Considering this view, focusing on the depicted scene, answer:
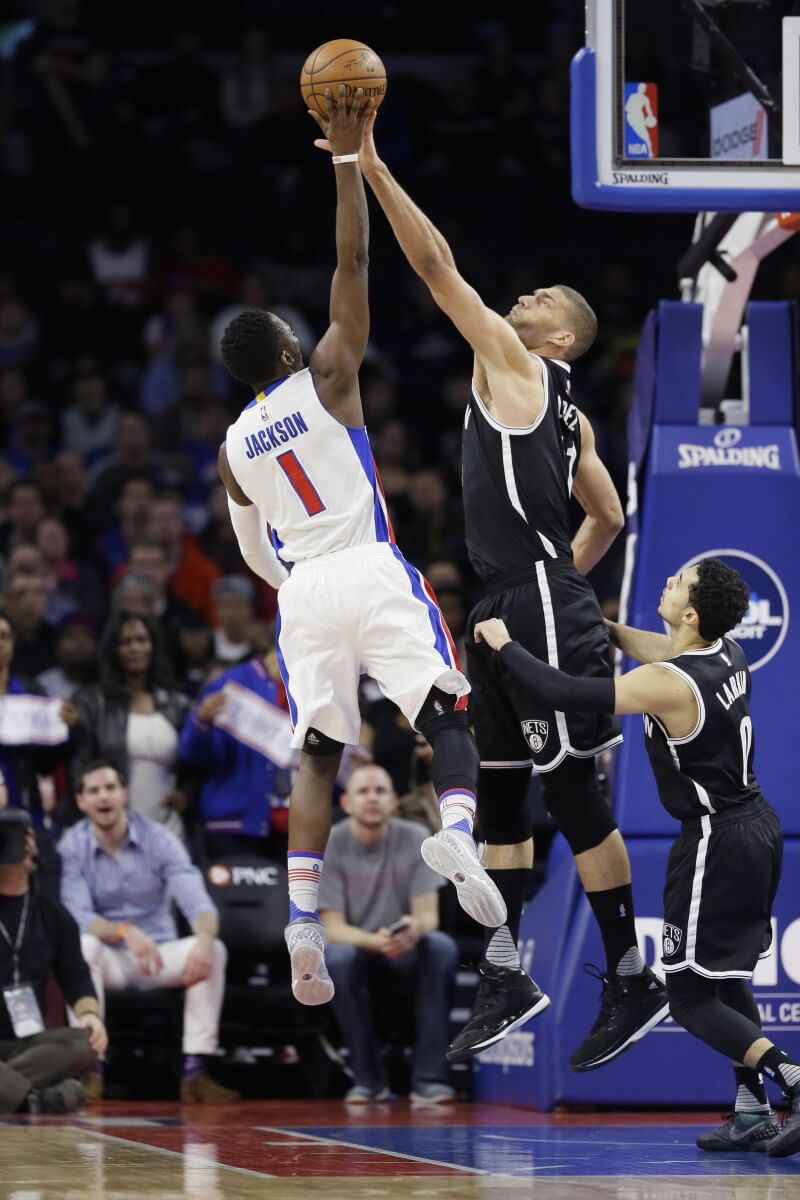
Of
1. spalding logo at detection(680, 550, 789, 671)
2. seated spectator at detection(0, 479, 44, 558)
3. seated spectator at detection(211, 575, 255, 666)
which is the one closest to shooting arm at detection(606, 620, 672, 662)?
spalding logo at detection(680, 550, 789, 671)

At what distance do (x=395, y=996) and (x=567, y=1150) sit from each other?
9.83 ft

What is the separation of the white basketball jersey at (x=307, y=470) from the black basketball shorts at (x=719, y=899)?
71.6 inches

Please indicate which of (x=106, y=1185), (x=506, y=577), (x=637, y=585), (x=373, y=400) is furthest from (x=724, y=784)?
(x=373, y=400)

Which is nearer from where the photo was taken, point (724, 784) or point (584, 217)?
point (724, 784)

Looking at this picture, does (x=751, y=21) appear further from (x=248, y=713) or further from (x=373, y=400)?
(x=373, y=400)

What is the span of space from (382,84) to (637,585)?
11.6 feet

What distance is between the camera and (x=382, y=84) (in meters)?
6.79

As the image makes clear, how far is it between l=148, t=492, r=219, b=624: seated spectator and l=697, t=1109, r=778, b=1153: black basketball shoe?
20.7 ft

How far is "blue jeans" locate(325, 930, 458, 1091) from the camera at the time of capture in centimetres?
1043

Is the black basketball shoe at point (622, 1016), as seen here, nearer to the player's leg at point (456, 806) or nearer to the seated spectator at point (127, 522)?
the player's leg at point (456, 806)

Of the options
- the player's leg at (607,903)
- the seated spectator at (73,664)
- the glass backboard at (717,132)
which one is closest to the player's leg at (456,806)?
the player's leg at (607,903)

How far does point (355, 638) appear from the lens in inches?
277

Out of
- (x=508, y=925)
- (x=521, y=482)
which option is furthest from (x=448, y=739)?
(x=521, y=482)

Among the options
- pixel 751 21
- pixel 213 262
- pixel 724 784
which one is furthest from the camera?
pixel 213 262
